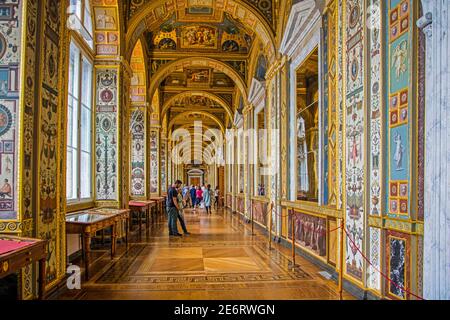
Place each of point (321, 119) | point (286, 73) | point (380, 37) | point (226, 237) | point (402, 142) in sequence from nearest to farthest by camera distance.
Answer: point (402, 142)
point (380, 37)
point (321, 119)
point (286, 73)
point (226, 237)

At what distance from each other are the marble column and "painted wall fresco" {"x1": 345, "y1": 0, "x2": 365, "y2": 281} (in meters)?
1.33

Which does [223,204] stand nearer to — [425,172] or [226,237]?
[226,237]

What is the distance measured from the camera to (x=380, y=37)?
468 centimetres

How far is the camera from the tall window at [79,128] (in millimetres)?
8219

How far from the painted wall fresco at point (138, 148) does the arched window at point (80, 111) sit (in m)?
5.22

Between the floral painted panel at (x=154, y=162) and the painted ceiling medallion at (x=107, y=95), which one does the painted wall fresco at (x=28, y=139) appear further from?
the floral painted panel at (x=154, y=162)

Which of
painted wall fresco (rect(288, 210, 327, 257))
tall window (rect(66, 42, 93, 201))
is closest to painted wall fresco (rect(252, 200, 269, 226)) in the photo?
painted wall fresco (rect(288, 210, 327, 257))

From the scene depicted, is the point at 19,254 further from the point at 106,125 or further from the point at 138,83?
the point at 138,83

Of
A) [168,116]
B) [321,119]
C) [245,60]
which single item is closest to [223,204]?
[168,116]

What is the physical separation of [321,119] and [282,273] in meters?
2.74

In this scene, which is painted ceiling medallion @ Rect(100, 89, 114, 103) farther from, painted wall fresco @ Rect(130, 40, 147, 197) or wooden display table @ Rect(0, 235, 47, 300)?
wooden display table @ Rect(0, 235, 47, 300)

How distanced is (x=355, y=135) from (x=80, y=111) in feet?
19.9

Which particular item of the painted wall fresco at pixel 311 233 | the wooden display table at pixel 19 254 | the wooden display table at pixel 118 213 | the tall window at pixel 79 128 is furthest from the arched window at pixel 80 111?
the painted wall fresco at pixel 311 233

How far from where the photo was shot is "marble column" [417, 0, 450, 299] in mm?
3494
